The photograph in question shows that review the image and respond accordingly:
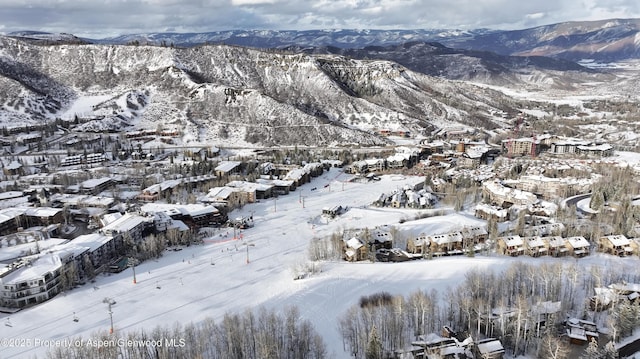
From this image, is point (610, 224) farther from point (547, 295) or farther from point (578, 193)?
point (547, 295)

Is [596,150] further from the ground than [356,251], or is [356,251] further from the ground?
[596,150]

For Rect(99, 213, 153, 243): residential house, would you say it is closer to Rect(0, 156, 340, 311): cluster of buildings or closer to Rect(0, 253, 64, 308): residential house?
Rect(0, 156, 340, 311): cluster of buildings

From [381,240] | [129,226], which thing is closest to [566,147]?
[381,240]

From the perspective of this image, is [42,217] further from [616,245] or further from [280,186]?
[616,245]

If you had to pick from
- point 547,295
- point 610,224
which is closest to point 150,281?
point 547,295

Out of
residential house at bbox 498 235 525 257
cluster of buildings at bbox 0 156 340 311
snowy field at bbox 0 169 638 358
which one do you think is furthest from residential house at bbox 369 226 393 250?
cluster of buildings at bbox 0 156 340 311
